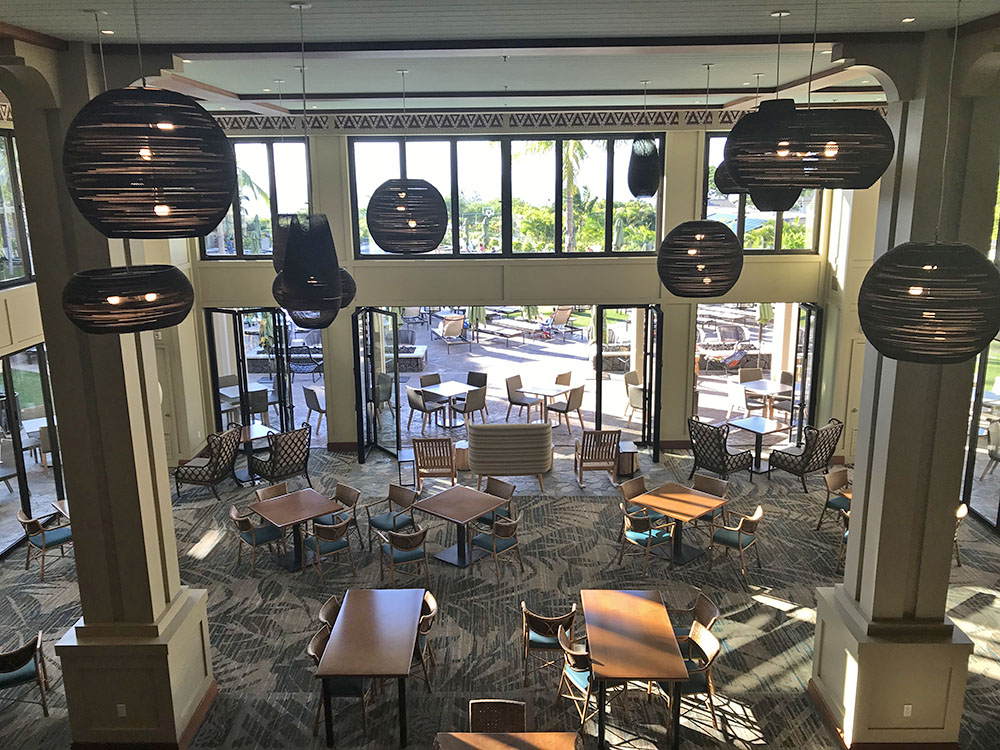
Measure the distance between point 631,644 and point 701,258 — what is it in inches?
123

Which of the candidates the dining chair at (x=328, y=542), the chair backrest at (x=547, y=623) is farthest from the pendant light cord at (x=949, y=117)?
the dining chair at (x=328, y=542)

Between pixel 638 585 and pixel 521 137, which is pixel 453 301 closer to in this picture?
pixel 521 137

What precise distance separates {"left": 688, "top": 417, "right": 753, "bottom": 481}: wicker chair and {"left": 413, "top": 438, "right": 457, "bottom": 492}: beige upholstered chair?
360 centimetres

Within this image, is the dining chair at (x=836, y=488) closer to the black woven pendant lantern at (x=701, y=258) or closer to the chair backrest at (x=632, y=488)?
the chair backrest at (x=632, y=488)

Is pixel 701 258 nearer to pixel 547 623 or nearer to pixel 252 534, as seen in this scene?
pixel 547 623

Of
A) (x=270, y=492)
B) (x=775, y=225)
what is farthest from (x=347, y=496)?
(x=775, y=225)

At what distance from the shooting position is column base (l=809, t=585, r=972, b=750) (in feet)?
19.4

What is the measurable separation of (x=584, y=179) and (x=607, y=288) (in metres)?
1.80

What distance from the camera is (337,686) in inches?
252

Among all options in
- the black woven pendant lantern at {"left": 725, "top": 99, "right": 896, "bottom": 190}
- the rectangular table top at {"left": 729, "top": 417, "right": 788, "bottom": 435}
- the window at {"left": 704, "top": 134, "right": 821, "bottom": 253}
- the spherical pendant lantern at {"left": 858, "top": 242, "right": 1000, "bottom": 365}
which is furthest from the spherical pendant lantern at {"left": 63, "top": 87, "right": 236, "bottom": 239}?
the window at {"left": 704, "top": 134, "right": 821, "bottom": 253}

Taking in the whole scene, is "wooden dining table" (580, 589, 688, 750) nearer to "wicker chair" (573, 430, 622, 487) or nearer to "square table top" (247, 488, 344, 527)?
"square table top" (247, 488, 344, 527)

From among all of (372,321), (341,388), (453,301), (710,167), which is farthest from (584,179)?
(341,388)

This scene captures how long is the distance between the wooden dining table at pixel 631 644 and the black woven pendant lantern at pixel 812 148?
4.02 metres

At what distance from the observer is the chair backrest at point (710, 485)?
9.68 m
